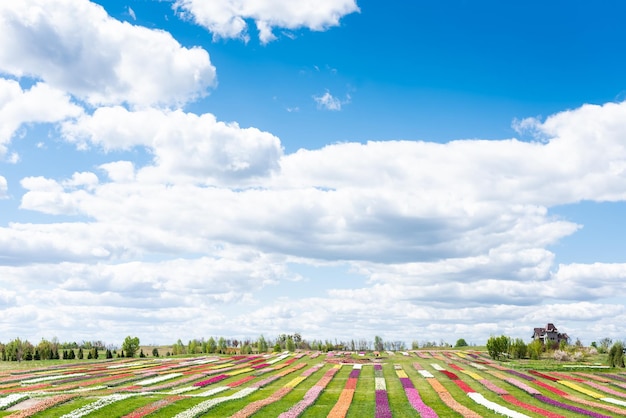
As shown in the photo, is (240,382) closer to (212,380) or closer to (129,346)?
(212,380)

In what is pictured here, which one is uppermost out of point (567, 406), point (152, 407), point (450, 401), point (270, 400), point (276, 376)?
point (152, 407)

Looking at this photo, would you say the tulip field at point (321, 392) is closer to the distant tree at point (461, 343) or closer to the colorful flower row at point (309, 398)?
the colorful flower row at point (309, 398)

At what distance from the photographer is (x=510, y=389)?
54.0m

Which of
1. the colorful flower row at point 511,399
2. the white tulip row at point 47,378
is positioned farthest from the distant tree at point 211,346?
the colorful flower row at point 511,399

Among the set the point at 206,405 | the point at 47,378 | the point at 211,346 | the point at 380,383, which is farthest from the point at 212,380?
the point at 211,346

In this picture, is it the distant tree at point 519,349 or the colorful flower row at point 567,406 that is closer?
the colorful flower row at point 567,406

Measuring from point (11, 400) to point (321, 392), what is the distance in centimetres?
2514

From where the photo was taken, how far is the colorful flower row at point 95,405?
3441 cm

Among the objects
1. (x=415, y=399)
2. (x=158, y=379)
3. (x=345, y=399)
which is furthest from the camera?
(x=158, y=379)

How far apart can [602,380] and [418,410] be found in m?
30.9

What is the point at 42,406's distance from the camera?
36.0 metres

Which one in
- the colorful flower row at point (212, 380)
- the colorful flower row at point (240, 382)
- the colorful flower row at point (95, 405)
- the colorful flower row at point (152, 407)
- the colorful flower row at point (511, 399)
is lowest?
the colorful flower row at point (511, 399)

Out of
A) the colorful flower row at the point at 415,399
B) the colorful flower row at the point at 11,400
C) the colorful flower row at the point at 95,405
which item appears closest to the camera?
the colorful flower row at the point at 95,405

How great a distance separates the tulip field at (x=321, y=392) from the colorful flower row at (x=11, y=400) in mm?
68
